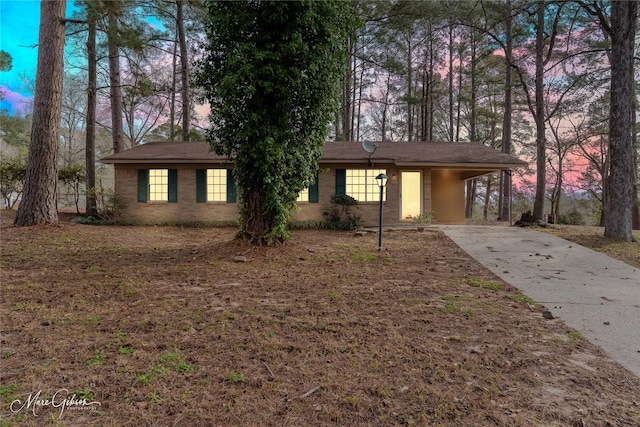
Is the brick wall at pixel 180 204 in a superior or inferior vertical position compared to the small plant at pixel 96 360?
superior

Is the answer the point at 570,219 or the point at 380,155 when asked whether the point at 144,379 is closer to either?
the point at 380,155

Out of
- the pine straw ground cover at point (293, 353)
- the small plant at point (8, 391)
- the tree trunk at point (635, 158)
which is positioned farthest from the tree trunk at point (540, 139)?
the small plant at point (8, 391)

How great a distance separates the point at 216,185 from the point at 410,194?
728 centimetres

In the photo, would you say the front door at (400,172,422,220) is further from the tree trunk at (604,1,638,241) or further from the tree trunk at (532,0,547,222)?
the tree trunk at (604,1,638,241)

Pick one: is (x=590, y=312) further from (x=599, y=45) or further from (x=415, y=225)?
(x=599, y=45)

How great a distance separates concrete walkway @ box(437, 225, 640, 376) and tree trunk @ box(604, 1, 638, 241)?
1.66 metres

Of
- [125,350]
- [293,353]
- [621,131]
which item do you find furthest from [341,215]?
[125,350]

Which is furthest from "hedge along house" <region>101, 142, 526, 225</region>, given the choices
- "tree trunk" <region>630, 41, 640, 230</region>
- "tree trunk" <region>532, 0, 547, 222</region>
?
"tree trunk" <region>630, 41, 640, 230</region>

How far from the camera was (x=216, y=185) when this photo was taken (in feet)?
39.0

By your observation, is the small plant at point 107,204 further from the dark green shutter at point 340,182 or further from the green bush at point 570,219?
the green bush at point 570,219

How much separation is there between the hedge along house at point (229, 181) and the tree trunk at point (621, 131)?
2.94 meters

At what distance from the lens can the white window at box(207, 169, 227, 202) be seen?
38.9 feet

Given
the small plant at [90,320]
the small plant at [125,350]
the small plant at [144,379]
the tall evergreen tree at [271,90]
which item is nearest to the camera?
the small plant at [144,379]

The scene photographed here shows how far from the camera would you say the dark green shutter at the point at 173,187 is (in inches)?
465
